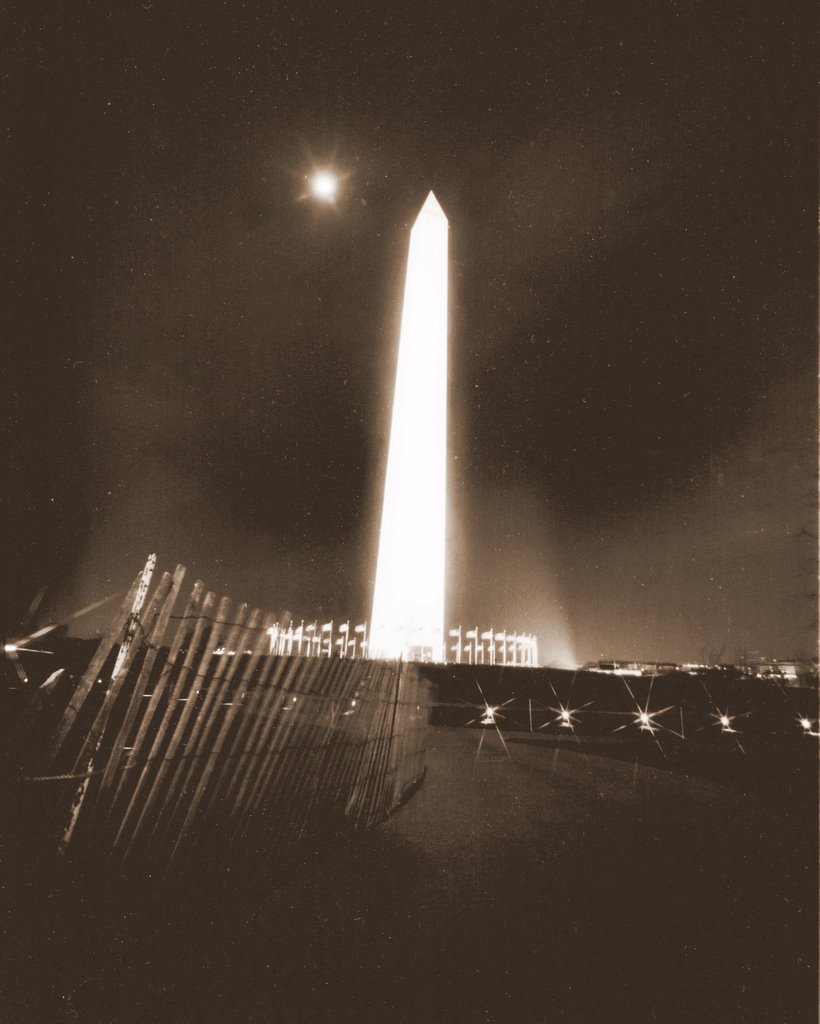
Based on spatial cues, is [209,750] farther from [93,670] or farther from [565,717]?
[565,717]

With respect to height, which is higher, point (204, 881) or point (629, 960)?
point (629, 960)

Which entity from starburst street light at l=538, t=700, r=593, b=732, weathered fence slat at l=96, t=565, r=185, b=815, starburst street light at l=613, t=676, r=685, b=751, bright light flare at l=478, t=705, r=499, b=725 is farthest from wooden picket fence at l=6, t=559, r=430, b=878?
starburst street light at l=613, t=676, r=685, b=751

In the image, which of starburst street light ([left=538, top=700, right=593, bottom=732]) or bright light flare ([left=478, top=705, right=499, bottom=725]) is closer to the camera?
starburst street light ([left=538, top=700, right=593, bottom=732])

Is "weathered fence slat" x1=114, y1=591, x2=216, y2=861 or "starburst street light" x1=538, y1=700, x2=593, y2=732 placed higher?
"starburst street light" x1=538, y1=700, x2=593, y2=732

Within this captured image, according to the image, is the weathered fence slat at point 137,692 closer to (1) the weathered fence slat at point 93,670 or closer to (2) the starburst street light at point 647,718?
(1) the weathered fence slat at point 93,670

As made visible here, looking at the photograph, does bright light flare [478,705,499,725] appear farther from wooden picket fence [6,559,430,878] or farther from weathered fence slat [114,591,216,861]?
weathered fence slat [114,591,216,861]

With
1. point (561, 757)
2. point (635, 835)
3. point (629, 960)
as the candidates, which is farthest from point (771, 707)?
point (629, 960)

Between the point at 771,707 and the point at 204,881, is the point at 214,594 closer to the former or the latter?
the point at 204,881

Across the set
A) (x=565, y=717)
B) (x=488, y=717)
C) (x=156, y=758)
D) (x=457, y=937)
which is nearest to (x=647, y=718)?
(x=565, y=717)
